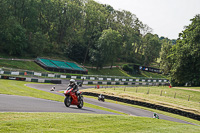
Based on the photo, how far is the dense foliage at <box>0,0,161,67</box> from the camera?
62122 millimetres

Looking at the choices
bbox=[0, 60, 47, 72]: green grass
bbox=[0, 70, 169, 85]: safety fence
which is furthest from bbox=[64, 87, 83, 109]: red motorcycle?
bbox=[0, 60, 47, 72]: green grass

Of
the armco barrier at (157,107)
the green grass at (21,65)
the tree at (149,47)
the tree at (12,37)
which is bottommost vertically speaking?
the armco barrier at (157,107)

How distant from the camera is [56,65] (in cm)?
6706

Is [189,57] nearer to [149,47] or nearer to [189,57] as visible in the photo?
[189,57]

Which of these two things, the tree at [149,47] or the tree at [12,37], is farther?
the tree at [149,47]

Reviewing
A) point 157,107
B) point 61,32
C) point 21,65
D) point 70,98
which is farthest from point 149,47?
point 70,98

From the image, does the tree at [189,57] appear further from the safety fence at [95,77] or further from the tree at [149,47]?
the tree at [149,47]

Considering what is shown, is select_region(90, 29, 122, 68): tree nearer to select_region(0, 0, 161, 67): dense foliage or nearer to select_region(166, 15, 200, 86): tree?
select_region(0, 0, 161, 67): dense foliage

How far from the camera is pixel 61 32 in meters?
90.2

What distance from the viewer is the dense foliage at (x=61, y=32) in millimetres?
62122

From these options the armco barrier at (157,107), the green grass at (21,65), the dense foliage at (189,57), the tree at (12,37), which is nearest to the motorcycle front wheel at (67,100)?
the armco barrier at (157,107)

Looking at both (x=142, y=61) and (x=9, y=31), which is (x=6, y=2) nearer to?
(x=9, y=31)

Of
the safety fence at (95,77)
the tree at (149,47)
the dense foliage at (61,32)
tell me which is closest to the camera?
the safety fence at (95,77)

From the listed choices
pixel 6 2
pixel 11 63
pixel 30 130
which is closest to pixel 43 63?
pixel 11 63
